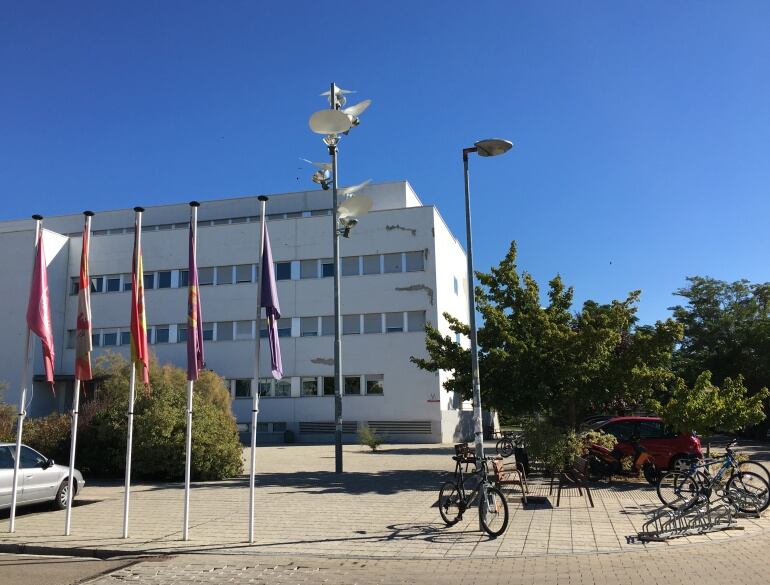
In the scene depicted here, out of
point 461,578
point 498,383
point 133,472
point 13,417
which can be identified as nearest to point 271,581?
point 461,578

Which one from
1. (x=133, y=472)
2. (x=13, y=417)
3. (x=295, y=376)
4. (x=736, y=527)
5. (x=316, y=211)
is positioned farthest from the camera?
(x=316, y=211)

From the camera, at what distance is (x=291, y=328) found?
124ft

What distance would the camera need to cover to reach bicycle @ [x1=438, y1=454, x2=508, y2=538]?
31.1ft

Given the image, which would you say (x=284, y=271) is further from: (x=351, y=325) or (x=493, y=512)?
(x=493, y=512)

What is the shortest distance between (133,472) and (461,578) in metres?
13.1

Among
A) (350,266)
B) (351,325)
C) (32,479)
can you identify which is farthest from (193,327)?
(350,266)

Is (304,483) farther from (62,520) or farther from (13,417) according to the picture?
(13,417)

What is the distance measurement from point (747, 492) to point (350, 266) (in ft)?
95.5

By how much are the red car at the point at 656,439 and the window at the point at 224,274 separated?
27780 mm

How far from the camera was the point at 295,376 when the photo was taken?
37.3 m

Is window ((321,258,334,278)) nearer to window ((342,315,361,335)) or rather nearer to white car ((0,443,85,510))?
window ((342,315,361,335))

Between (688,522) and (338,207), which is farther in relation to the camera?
(338,207)

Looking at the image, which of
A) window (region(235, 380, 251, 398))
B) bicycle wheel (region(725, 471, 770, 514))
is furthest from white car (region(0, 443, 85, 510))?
window (region(235, 380, 251, 398))

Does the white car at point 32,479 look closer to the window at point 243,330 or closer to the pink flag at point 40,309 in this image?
the pink flag at point 40,309
